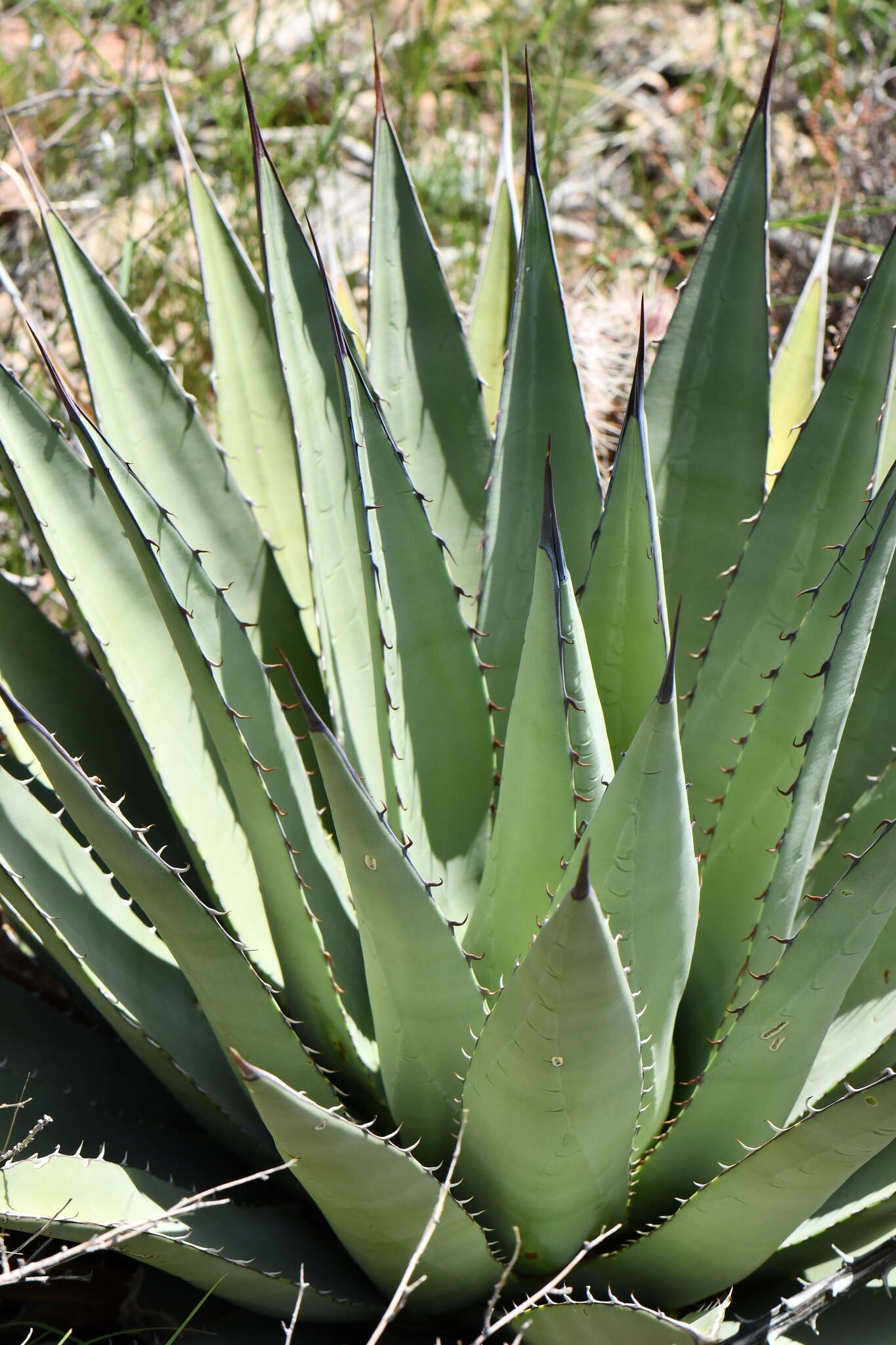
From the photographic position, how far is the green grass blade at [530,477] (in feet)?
4.01

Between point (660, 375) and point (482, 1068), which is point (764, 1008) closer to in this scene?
point (482, 1068)

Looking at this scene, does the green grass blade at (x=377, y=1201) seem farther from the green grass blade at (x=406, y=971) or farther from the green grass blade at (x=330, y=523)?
the green grass blade at (x=330, y=523)

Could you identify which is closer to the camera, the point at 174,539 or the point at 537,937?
the point at 537,937

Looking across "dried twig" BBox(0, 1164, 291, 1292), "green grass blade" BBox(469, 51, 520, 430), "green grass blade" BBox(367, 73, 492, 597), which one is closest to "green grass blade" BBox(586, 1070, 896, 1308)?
"dried twig" BBox(0, 1164, 291, 1292)

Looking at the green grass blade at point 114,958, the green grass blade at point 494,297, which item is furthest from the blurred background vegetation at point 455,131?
the green grass blade at point 114,958

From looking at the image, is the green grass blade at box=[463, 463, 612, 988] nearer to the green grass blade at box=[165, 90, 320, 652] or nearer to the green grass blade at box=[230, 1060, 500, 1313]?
the green grass blade at box=[230, 1060, 500, 1313]

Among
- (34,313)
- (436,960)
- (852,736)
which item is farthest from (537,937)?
(34,313)

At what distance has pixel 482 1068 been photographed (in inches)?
34.7

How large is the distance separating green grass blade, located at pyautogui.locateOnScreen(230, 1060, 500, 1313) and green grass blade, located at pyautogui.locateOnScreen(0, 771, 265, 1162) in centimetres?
19

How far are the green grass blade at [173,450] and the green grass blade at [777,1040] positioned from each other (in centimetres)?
61

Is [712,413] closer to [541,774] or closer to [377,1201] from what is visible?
[541,774]

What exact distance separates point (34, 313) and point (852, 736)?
1730 mm

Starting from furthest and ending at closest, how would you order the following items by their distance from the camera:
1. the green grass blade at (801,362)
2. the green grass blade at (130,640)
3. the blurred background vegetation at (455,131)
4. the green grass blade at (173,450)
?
1. the blurred background vegetation at (455,131)
2. the green grass blade at (801,362)
3. the green grass blade at (173,450)
4. the green grass blade at (130,640)

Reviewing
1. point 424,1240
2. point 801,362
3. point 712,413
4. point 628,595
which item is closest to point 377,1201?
point 424,1240
